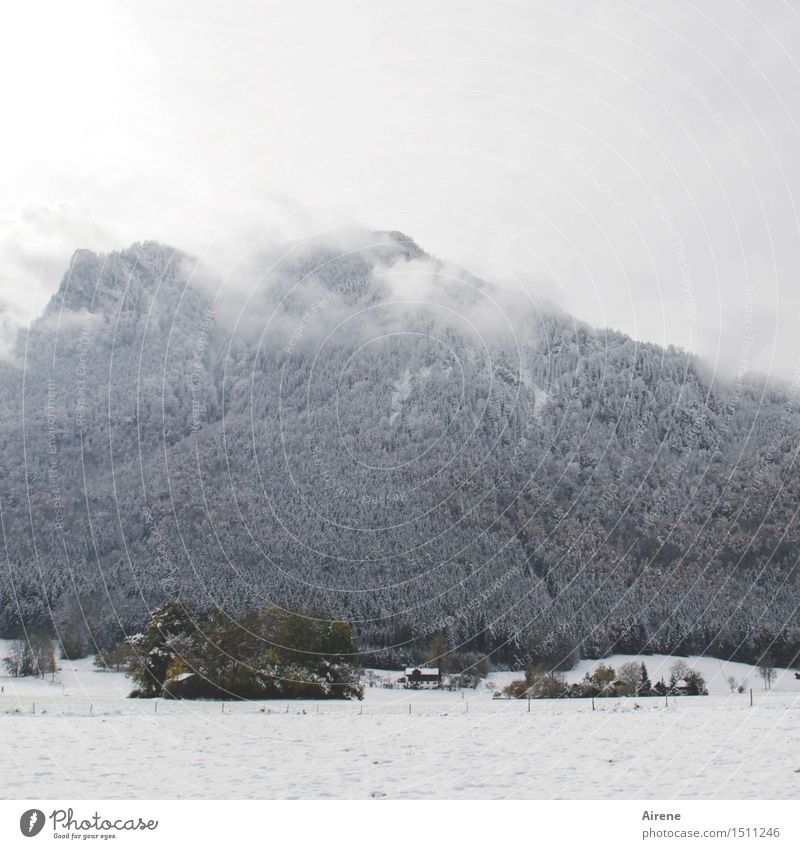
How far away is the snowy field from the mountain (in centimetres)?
3238

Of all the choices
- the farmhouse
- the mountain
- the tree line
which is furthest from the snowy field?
the mountain

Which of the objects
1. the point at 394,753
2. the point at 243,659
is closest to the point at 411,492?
the point at 243,659

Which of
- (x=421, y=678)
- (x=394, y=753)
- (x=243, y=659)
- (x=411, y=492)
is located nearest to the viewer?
(x=394, y=753)

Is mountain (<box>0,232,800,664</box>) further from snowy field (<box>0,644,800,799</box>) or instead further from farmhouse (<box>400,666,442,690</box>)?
snowy field (<box>0,644,800,799</box>)

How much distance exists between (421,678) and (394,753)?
153ft

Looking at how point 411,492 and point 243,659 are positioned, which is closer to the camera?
point 243,659

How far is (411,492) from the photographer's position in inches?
4080

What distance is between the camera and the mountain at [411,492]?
83688 millimetres

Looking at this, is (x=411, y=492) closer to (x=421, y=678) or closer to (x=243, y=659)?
(x=421, y=678)

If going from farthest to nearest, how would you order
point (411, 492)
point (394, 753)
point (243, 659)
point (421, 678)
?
point (411, 492)
point (421, 678)
point (243, 659)
point (394, 753)

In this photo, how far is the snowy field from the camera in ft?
44.0

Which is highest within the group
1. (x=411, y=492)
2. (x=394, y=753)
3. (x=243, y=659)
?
(x=411, y=492)

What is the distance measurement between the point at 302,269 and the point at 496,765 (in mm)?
150115

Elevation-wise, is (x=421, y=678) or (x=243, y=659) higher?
(x=243, y=659)
